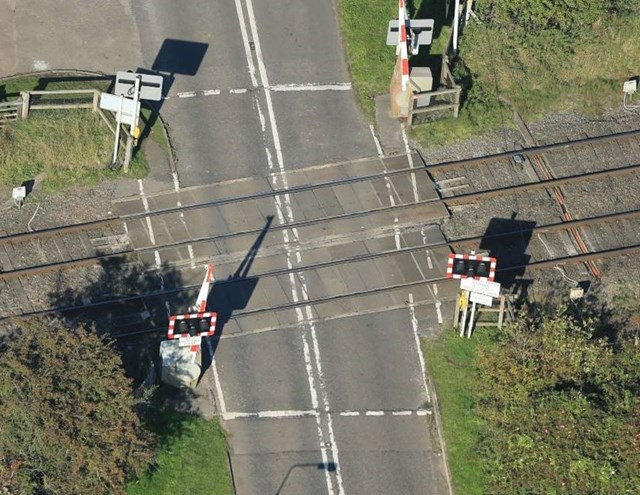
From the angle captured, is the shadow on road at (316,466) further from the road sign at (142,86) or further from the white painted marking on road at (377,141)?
the road sign at (142,86)

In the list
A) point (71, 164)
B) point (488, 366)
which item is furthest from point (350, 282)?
point (71, 164)

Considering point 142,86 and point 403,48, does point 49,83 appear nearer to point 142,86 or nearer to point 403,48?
point 142,86

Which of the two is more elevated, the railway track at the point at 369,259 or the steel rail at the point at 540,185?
the steel rail at the point at 540,185

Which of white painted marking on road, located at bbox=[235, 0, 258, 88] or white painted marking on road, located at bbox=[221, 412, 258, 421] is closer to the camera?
white painted marking on road, located at bbox=[221, 412, 258, 421]

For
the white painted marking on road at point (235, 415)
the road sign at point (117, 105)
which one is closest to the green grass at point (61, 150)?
the road sign at point (117, 105)

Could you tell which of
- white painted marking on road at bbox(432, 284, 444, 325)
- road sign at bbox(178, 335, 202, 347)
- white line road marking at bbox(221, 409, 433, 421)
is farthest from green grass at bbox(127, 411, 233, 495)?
white painted marking on road at bbox(432, 284, 444, 325)

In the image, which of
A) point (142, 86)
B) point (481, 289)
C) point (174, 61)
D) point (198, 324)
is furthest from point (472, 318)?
point (174, 61)

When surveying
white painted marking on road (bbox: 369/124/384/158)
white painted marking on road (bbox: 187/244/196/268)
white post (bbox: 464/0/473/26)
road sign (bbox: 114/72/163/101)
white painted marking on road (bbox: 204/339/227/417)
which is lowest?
white painted marking on road (bbox: 204/339/227/417)

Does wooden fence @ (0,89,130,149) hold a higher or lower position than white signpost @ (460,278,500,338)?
higher

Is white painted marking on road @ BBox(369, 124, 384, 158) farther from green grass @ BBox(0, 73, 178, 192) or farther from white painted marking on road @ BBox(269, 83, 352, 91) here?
green grass @ BBox(0, 73, 178, 192)
